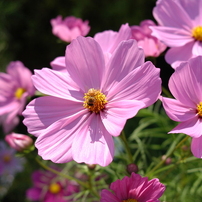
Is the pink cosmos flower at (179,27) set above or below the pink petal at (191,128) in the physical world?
above

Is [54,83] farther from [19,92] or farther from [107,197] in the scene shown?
[19,92]

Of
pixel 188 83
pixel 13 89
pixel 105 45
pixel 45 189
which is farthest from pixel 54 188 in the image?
pixel 188 83

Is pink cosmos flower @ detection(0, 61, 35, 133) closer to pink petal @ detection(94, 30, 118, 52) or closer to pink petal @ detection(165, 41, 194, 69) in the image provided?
pink petal @ detection(94, 30, 118, 52)

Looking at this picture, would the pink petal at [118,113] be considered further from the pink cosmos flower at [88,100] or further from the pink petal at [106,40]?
the pink petal at [106,40]

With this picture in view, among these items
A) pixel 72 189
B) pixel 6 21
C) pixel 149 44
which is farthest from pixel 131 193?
pixel 6 21

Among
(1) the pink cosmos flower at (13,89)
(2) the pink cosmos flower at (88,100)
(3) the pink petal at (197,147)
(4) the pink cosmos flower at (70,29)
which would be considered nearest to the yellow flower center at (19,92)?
(1) the pink cosmos flower at (13,89)

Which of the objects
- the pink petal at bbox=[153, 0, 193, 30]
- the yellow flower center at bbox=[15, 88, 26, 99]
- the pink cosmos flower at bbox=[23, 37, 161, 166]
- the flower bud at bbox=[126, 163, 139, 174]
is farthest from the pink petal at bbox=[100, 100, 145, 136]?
the yellow flower center at bbox=[15, 88, 26, 99]
